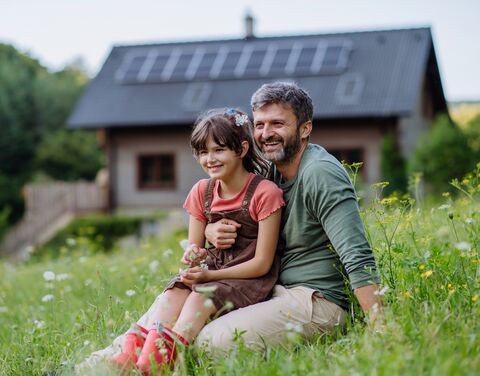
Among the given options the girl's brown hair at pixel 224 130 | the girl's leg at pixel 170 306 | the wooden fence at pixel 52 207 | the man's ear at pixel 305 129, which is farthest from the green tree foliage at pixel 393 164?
the girl's leg at pixel 170 306

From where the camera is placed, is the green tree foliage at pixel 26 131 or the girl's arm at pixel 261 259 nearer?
the girl's arm at pixel 261 259

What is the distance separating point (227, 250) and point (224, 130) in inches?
24.9

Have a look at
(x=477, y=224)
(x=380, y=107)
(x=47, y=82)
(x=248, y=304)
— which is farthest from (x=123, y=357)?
(x=47, y=82)

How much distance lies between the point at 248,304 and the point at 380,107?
Answer: 2024 cm

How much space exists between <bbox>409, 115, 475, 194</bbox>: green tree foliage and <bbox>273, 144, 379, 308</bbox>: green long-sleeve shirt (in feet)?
49.0

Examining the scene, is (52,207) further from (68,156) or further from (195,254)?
(195,254)

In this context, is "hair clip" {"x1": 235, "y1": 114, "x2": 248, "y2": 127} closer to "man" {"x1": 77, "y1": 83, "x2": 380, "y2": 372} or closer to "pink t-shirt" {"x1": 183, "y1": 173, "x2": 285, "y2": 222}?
"man" {"x1": 77, "y1": 83, "x2": 380, "y2": 372}

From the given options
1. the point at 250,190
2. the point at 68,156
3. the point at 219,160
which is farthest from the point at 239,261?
the point at 68,156

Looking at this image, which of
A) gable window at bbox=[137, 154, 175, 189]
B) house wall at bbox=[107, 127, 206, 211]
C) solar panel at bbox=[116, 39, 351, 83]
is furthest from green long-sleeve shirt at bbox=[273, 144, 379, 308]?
gable window at bbox=[137, 154, 175, 189]

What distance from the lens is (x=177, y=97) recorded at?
85.8 feet

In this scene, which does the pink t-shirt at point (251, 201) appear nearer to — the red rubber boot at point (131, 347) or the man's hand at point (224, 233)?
the man's hand at point (224, 233)

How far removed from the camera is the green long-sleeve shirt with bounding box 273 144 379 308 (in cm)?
384

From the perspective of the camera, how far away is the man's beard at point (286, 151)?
4254 millimetres

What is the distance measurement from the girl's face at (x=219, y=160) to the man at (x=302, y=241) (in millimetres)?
202
